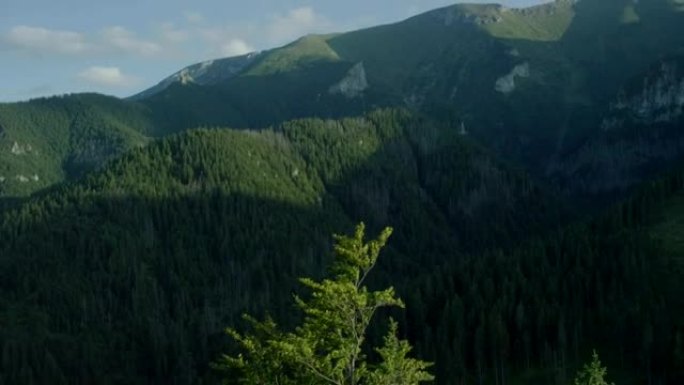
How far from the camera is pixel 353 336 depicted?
34125 mm

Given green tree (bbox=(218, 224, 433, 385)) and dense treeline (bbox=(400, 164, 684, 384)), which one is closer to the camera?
green tree (bbox=(218, 224, 433, 385))

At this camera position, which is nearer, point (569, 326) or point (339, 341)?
point (339, 341)

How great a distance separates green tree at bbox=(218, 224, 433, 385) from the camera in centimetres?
3291

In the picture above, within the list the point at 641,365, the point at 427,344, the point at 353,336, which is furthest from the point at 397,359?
the point at 427,344

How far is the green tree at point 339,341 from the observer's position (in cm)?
3291

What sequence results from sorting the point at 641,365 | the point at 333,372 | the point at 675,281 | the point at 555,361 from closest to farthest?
the point at 333,372 < the point at 641,365 < the point at 555,361 < the point at 675,281

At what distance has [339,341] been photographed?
33.7 metres

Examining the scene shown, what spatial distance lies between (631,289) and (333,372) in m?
169

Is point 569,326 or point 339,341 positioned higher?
point 339,341

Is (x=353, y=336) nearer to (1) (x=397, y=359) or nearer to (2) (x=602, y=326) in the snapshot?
(1) (x=397, y=359)

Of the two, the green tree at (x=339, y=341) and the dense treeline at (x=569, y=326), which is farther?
the dense treeline at (x=569, y=326)

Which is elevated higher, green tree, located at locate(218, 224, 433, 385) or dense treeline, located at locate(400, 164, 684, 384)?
green tree, located at locate(218, 224, 433, 385)

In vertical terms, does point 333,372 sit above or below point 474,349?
above

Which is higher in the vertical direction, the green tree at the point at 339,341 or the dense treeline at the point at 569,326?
the green tree at the point at 339,341
